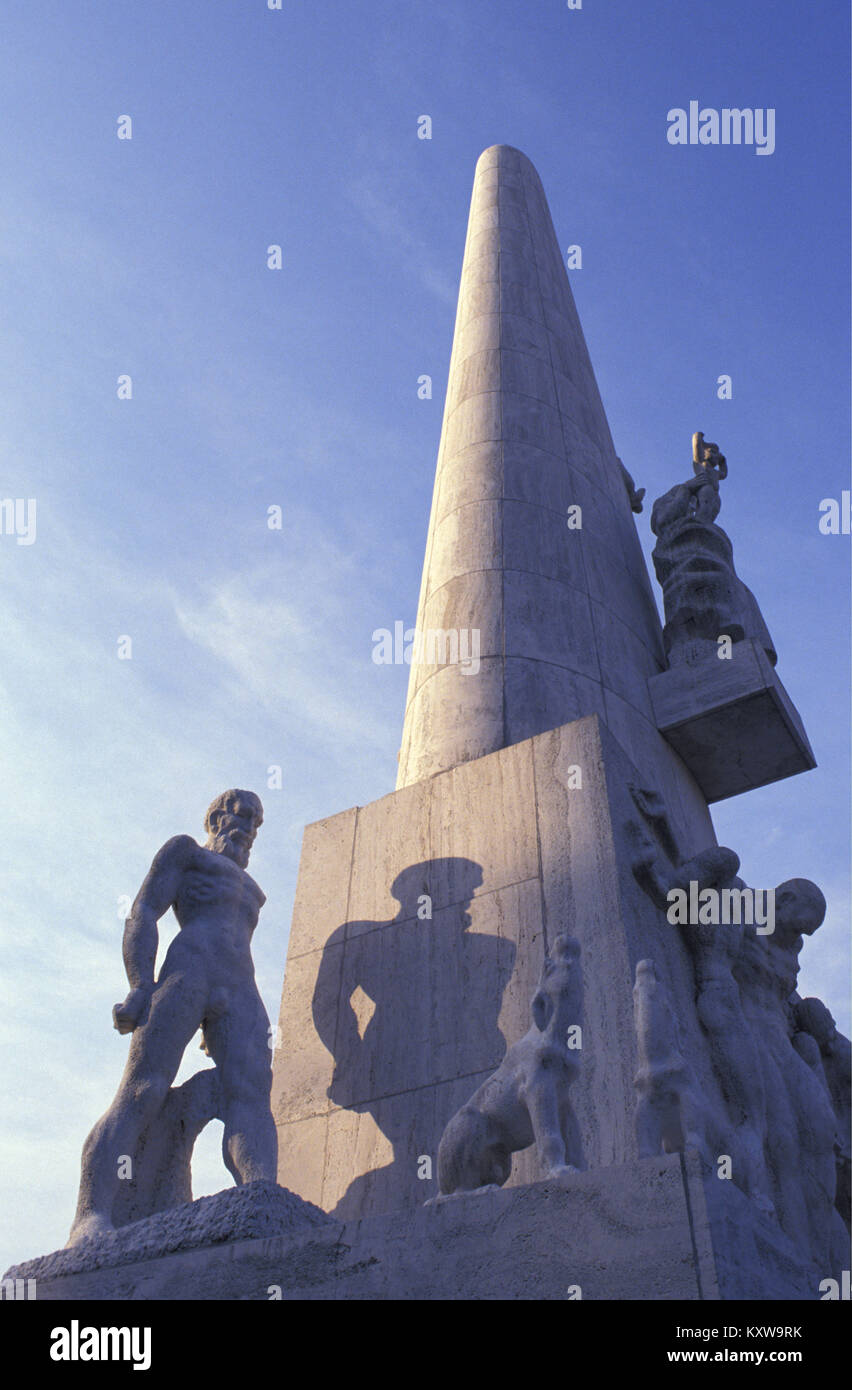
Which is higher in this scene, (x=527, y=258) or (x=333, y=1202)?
(x=527, y=258)

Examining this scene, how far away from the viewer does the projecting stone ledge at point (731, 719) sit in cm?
1242

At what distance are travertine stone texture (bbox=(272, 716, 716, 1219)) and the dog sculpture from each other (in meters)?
1.21

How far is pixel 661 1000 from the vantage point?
6.51 meters

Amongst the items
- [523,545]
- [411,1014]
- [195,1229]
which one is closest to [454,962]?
[411,1014]

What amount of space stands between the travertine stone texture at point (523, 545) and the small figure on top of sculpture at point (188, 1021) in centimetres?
315

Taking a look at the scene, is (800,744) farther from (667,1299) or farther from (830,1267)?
(667,1299)

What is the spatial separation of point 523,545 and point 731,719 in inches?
119

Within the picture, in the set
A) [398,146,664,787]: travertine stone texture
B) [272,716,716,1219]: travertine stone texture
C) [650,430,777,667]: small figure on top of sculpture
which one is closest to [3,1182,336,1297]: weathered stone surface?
[272,716,716,1219]: travertine stone texture

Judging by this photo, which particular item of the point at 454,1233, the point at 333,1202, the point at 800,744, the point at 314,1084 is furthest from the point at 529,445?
the point at 454,1233

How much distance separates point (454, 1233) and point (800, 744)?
858 cm

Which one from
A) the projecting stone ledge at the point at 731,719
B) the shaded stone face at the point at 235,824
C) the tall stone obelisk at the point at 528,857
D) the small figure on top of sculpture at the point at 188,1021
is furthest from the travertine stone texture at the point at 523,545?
the small figure on top of sculpture at the point at 188,1021

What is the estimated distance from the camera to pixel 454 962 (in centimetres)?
944

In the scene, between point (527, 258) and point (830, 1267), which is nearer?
point (830, 1267)
